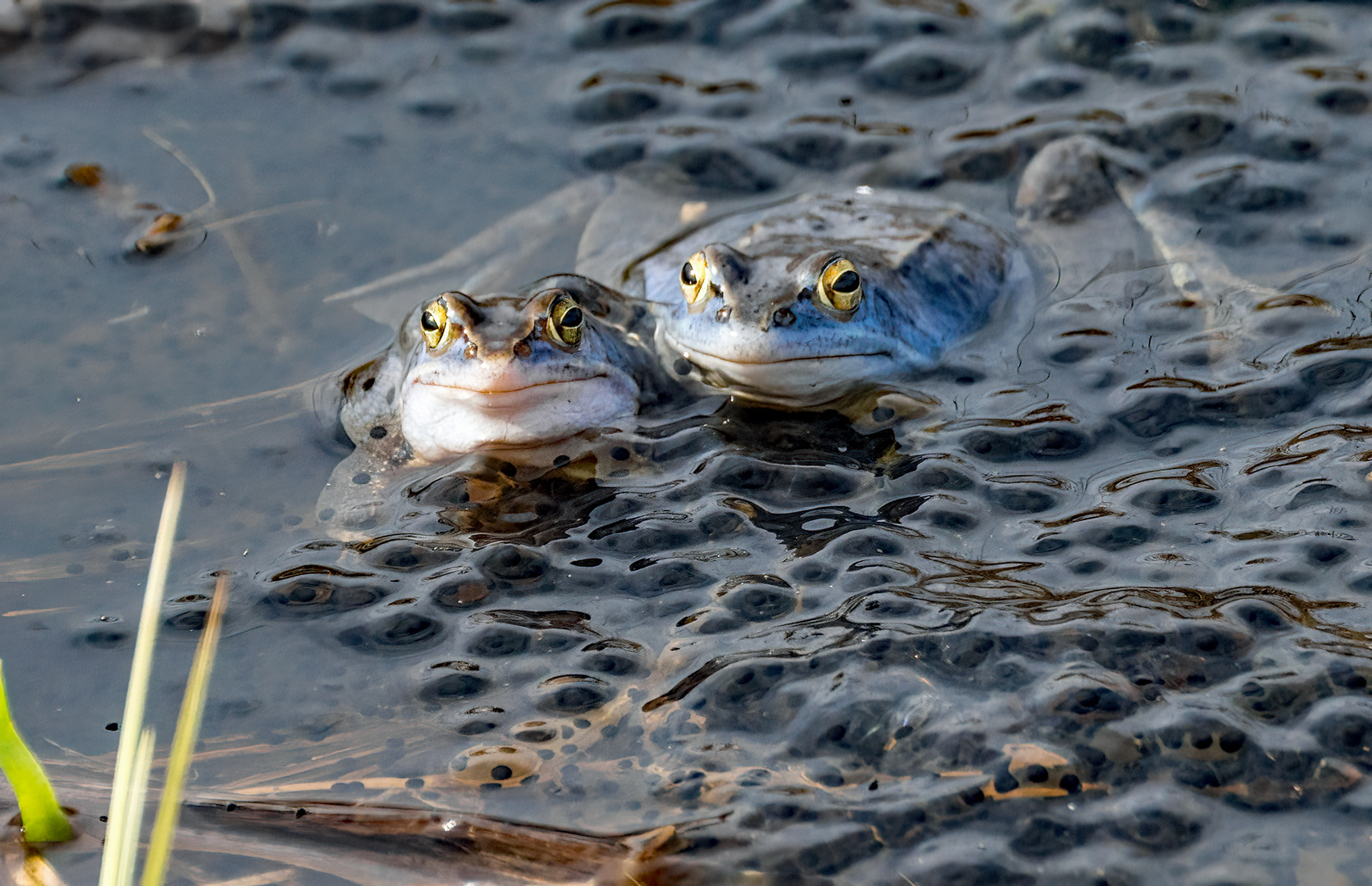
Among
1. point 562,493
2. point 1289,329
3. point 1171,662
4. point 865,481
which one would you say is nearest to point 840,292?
point 865,481

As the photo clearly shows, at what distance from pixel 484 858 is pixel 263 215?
2929mm

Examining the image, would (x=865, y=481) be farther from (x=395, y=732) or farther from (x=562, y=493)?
(x=395, y=732)

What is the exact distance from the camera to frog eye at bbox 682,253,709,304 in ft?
12.3

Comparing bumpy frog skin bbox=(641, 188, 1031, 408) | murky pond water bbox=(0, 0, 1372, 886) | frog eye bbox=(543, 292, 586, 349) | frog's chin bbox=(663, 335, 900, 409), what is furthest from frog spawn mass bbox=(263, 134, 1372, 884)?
frog eye bbox=(543, 292, 586, 349)

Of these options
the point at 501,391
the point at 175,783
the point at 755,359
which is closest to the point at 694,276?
the point at 755,359

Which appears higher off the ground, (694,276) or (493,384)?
(694,276)

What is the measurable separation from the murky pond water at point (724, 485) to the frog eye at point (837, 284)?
0.38 m

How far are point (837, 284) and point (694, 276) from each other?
19.0 inches

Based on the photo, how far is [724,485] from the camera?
3174 mm

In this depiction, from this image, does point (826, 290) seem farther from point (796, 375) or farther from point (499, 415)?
point (499, 415)

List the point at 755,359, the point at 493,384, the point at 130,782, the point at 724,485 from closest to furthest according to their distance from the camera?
the point at 130,782 → the point at 724,485 → the point at 493,384 → the point at 755,359

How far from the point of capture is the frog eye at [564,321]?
11.3 feet

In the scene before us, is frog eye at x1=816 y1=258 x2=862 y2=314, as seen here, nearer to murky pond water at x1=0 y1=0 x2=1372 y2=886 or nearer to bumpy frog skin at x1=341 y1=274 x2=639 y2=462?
murky pond water at x1=0 y1=0 x2=1372 y2=886

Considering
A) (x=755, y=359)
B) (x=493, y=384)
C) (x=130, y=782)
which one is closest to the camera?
(x=130, y=782)
